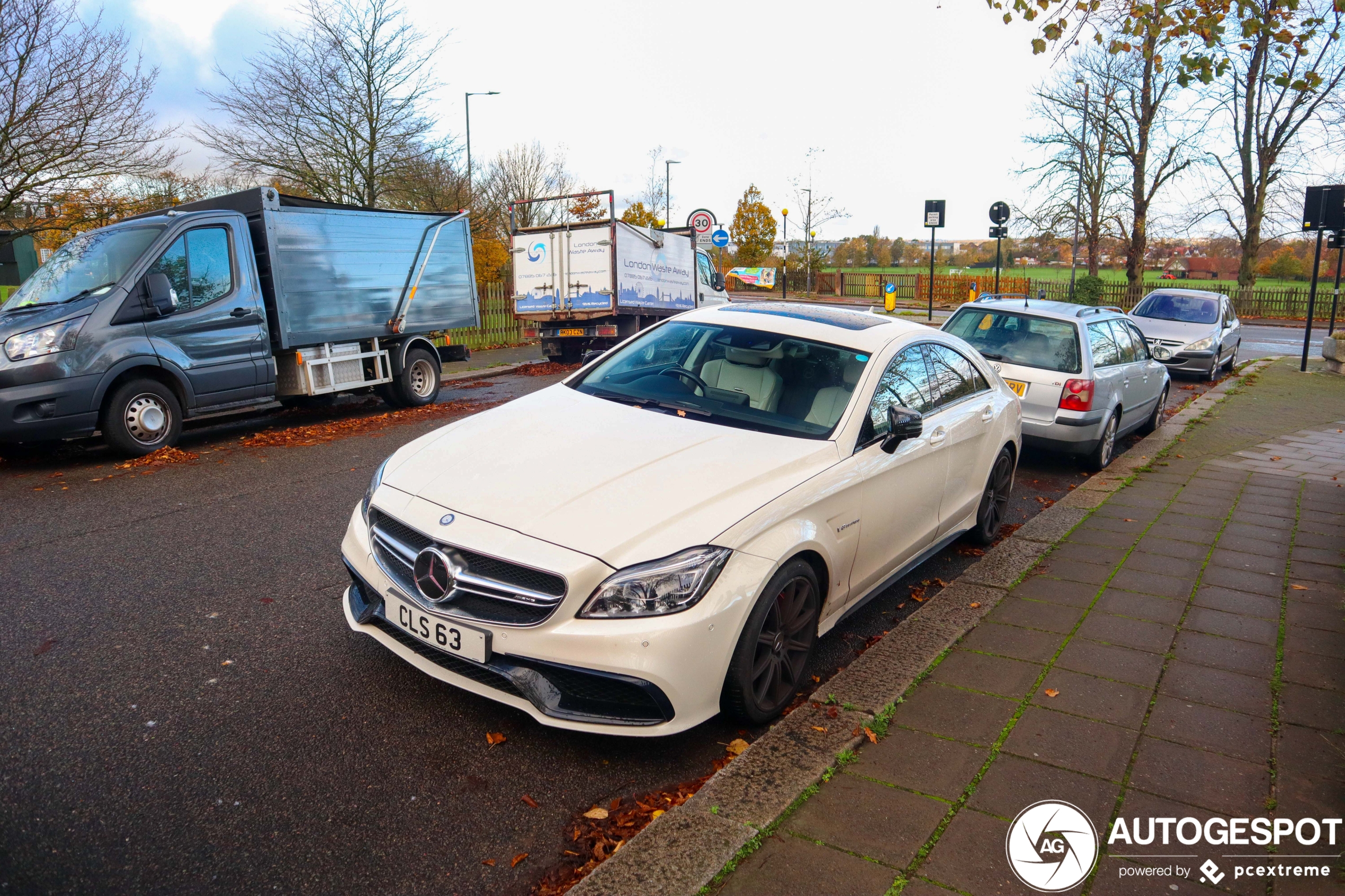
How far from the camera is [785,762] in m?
2.99

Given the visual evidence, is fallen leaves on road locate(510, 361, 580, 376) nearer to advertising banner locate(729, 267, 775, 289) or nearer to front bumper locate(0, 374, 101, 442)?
front bumper locate(0, 374, 101, 442)

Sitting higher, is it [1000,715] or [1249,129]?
[1249,129]

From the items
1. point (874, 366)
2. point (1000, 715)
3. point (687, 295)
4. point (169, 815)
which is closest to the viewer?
point (169, 815)

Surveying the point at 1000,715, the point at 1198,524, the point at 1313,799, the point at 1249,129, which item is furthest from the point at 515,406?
the point at 1249,129

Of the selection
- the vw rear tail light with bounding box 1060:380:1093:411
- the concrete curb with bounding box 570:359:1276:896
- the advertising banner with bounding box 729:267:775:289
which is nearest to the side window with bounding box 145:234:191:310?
the concrete curb with bounding box 570:359:1276:896

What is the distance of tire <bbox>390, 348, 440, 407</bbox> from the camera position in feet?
37.0

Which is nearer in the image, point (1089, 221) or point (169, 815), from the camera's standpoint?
point (169, 815)

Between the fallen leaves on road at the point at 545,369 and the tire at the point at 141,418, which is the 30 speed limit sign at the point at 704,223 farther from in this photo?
the tire at the point at 141,418

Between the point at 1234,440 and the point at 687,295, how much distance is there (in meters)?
11.2

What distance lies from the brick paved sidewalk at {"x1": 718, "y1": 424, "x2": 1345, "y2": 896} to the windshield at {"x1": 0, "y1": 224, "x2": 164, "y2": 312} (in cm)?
823

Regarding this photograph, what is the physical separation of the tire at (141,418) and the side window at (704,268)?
494 inches

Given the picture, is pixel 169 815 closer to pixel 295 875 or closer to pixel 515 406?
pixel 295 875

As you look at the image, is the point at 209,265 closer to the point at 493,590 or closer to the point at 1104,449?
the point at 493,590

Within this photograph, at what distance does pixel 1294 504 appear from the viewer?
6871 mm
